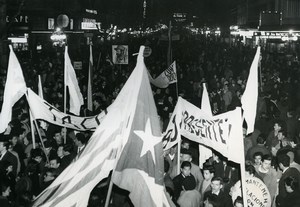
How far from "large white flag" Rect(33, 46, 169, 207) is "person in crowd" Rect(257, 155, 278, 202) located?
2.73 metres

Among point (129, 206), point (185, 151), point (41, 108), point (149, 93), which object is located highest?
point (149, 93)

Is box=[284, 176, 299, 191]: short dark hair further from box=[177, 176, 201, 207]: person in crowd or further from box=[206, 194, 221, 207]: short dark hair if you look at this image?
box=[177, 176, 201, 207]: person in crowd

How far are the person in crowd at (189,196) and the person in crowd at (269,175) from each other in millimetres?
1379

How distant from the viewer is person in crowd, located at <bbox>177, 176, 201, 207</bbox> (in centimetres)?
713

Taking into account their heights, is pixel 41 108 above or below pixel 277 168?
above

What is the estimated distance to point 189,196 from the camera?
7.19m

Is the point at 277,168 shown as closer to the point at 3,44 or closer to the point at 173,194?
the point at 173,194

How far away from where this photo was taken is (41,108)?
948cm

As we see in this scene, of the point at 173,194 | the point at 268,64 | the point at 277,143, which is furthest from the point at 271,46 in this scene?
the point at 173,194

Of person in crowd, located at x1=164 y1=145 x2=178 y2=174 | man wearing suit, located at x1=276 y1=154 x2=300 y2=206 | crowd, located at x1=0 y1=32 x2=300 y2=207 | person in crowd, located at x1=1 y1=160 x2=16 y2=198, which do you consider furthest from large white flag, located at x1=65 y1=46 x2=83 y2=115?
man wearing suit, located at x1=276 y1=154 x2=300 y2=206

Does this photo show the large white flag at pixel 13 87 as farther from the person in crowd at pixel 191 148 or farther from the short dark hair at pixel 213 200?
the short dark hair at pixel 213 200

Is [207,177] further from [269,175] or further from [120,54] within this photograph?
[120,54]

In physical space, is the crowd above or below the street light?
below

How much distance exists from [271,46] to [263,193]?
44835 millimetres
